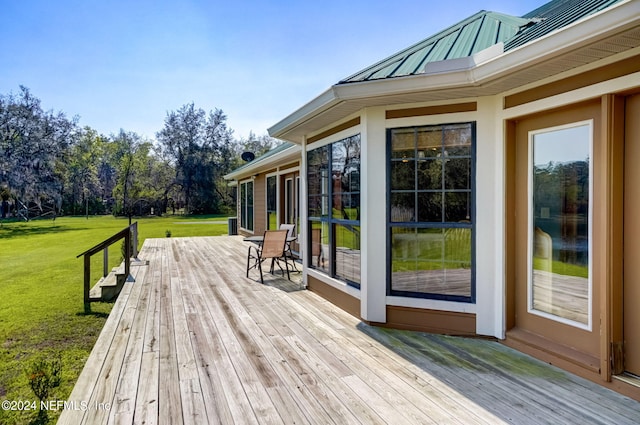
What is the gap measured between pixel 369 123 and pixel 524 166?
1498 millimetres

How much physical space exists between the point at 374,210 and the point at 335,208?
0.95 meters

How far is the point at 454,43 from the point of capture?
13.4ft

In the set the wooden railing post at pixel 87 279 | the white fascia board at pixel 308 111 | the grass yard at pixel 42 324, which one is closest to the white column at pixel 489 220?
the white fascia board at pixel 308 111

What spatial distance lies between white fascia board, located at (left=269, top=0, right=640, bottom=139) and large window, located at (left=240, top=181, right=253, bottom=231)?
979 cm

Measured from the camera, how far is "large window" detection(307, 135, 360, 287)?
4.29 m

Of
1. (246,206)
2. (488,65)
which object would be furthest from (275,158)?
(488,65)

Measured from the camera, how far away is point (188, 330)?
3840mm

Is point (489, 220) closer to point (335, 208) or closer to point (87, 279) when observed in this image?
point (335, 208)

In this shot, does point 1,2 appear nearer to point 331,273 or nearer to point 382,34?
point 382,34

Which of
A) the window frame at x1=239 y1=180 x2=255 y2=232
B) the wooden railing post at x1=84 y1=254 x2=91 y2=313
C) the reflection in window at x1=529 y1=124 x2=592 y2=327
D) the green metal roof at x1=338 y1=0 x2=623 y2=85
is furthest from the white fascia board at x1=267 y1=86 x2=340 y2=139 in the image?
A: the window frame at x1=239 y1=180 x2=255 y2=232

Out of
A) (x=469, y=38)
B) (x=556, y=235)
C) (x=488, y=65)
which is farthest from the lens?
(x=469, y=38)

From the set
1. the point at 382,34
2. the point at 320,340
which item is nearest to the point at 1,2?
the point at 382,34

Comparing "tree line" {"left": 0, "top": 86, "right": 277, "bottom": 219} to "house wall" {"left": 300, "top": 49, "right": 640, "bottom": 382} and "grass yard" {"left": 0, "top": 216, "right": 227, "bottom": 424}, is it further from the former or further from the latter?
"house wall" {"left": 300, "top": 49, "right": 640, "bottom": 382}

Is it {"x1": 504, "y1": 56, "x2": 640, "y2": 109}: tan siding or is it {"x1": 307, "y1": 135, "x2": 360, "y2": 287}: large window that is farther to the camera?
{"x1": 307, "y1": 135, "x2": 360, "y2": 287}: large window
